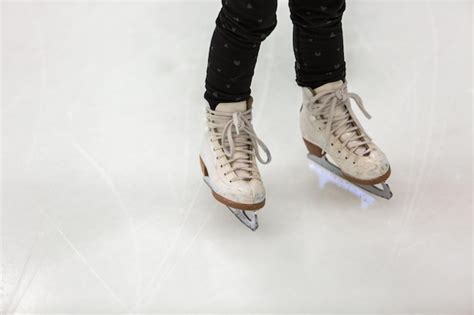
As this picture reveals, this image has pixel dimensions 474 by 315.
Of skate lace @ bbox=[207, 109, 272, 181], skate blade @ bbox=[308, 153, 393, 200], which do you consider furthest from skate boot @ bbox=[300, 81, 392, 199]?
skate lace @ bbox=[207, 109, 272, 181]

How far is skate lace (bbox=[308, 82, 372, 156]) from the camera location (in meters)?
Answer: 1.00

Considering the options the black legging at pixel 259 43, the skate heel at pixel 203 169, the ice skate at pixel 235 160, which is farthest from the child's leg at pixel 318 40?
the skate heel at pixel 203 169

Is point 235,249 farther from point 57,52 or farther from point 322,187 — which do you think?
point 57,52

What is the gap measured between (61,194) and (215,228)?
303 mm

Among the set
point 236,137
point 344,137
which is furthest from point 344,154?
point 236,137

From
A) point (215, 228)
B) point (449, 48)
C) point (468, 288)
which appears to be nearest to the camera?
point (468, 288)

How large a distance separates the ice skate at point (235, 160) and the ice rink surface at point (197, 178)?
6 cm

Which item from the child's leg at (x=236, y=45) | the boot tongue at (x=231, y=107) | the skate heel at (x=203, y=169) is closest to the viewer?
the child's leg at (x=236, y=45)

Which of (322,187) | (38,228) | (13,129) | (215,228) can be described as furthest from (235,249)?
(13,129)

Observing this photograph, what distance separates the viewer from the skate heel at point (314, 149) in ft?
3.56

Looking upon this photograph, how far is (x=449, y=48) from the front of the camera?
4.68ft

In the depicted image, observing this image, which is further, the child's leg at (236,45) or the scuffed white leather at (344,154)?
the scuffed white leather at (344,154)

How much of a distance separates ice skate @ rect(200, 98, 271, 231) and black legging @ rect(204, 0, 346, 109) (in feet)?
0.09

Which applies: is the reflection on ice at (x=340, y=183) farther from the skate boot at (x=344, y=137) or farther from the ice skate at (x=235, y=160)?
the ice skate at (x=235, y=160)
